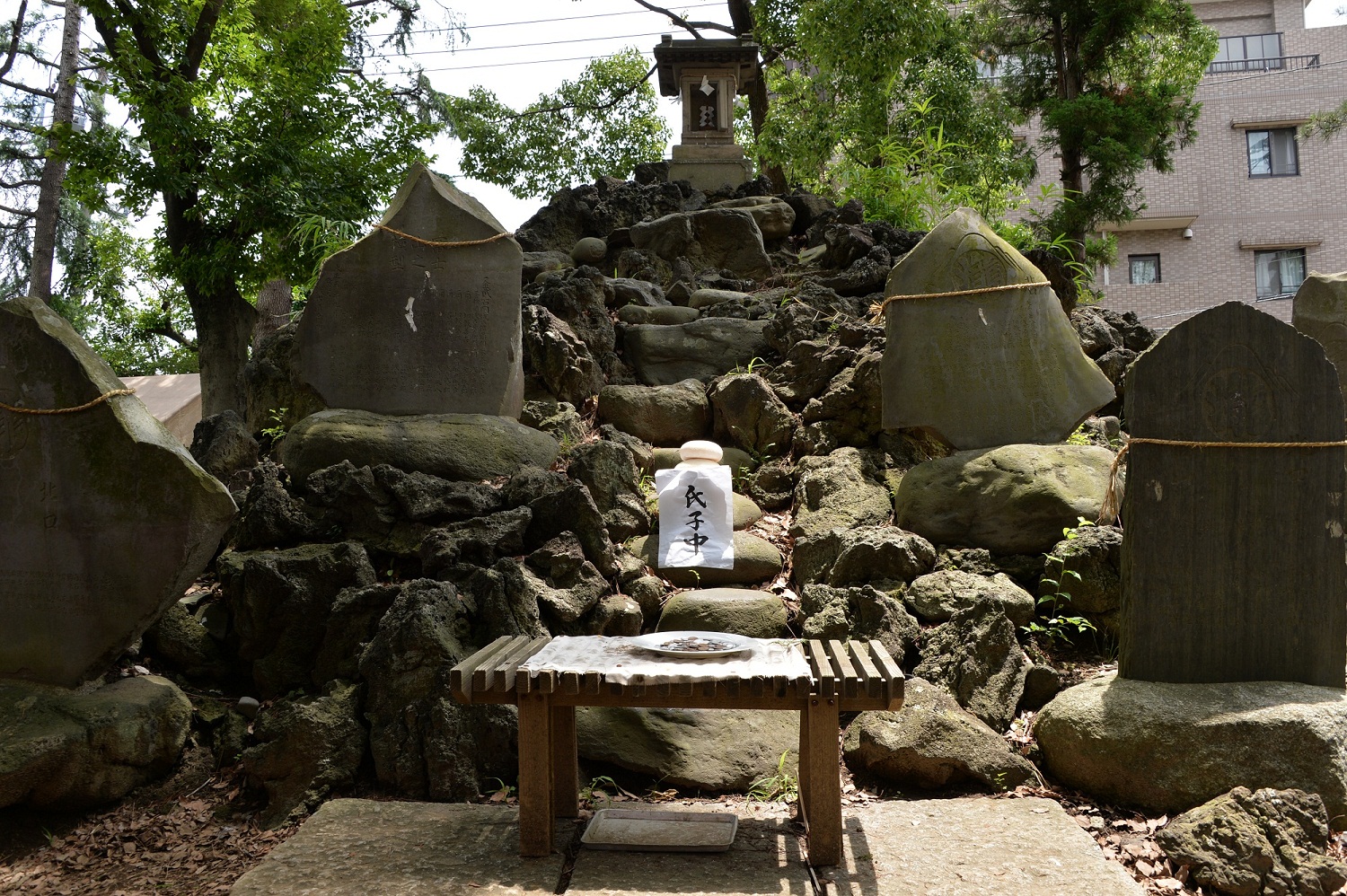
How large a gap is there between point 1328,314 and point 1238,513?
411 cm

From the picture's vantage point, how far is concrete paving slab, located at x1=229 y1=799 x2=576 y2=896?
2.72m

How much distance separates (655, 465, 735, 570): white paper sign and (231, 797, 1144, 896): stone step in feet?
4.76

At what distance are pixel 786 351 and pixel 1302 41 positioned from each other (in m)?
18.9

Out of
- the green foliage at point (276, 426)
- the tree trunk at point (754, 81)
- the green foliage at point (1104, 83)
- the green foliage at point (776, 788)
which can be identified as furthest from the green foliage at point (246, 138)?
the green foliage at point (1104, 83)

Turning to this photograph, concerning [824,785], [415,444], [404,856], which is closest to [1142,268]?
[415,444]

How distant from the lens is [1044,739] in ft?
11.5

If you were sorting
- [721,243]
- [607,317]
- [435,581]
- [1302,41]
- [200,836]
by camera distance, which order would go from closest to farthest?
[200,836] → [435,581] → [607,317] → [721,243] → [1302,41]

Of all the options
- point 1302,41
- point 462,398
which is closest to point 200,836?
point 462,398

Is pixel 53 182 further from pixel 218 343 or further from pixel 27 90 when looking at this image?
pixel 218 343

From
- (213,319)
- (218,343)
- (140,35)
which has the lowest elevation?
(218,343)

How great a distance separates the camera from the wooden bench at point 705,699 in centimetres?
274

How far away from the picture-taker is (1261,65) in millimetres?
19906

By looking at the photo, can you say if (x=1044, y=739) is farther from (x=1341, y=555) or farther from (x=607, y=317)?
(x=607, y=317)

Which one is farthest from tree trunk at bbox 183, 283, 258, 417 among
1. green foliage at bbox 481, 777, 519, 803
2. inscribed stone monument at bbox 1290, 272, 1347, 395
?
inscribed stone monument at bbox 1290, 272, 1347, 395
